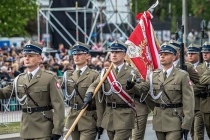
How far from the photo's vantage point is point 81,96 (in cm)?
1216

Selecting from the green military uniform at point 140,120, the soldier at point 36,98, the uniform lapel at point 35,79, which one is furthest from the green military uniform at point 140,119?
the uniform lapel at point 35,79

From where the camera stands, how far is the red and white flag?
44.1ft

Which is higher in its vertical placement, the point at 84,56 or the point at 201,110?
the point at 84,56

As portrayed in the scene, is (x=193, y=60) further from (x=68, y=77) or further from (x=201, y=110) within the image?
(x=68, y=77)

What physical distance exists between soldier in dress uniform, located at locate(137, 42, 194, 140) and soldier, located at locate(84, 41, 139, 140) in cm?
40

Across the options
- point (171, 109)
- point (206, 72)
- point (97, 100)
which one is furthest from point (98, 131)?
point (206, 72)

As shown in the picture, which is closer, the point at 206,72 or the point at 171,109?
the point at 171,109

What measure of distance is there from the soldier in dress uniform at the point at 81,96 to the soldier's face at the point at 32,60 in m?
1.60

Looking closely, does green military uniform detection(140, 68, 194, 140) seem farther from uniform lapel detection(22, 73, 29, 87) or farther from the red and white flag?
uniform lapel detection(22, 73, 29, 87)

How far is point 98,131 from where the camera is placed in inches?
476

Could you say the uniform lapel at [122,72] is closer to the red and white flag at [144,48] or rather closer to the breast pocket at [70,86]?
the breast pocket at [70,86]

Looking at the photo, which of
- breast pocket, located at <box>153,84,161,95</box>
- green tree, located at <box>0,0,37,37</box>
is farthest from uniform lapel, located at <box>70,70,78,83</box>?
green tree, located at <box>0,0,37,37</box>

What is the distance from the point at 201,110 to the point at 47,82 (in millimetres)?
4553

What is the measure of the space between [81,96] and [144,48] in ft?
6.62
